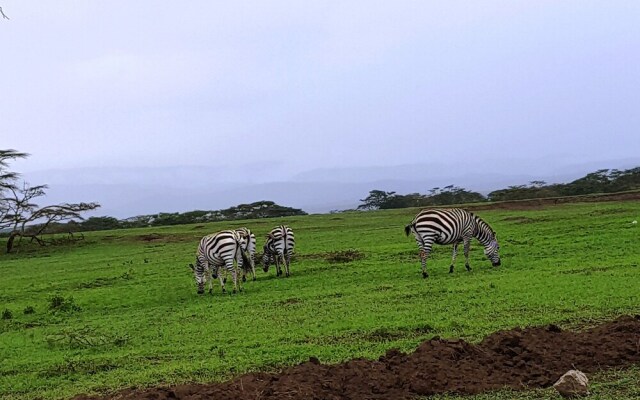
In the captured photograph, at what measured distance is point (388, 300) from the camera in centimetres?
1419

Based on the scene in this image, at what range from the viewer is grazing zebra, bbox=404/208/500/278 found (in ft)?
60.9

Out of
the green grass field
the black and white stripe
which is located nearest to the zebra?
the black and white stripe

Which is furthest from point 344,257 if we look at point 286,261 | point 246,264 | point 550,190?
point 550,190

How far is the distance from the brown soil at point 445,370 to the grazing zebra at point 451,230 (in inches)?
382

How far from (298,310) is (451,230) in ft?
22.5

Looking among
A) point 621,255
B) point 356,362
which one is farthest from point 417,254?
point 356,362

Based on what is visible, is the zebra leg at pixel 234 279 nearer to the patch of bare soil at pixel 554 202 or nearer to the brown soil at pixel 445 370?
the brown soil at pixel 445 370

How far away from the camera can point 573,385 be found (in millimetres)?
6680

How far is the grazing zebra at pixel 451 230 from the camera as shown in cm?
1856

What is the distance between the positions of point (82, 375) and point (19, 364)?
2.02 metres

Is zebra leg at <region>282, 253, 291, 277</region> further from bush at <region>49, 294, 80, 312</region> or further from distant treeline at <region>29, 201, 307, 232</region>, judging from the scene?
distant treeline at <region>29, 201, 307, 232</region>

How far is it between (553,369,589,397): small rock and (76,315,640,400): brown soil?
1.74ft

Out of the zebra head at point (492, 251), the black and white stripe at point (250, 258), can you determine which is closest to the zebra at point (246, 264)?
the black and white stripe at point (250, 258)

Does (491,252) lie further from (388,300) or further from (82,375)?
(82,375)
